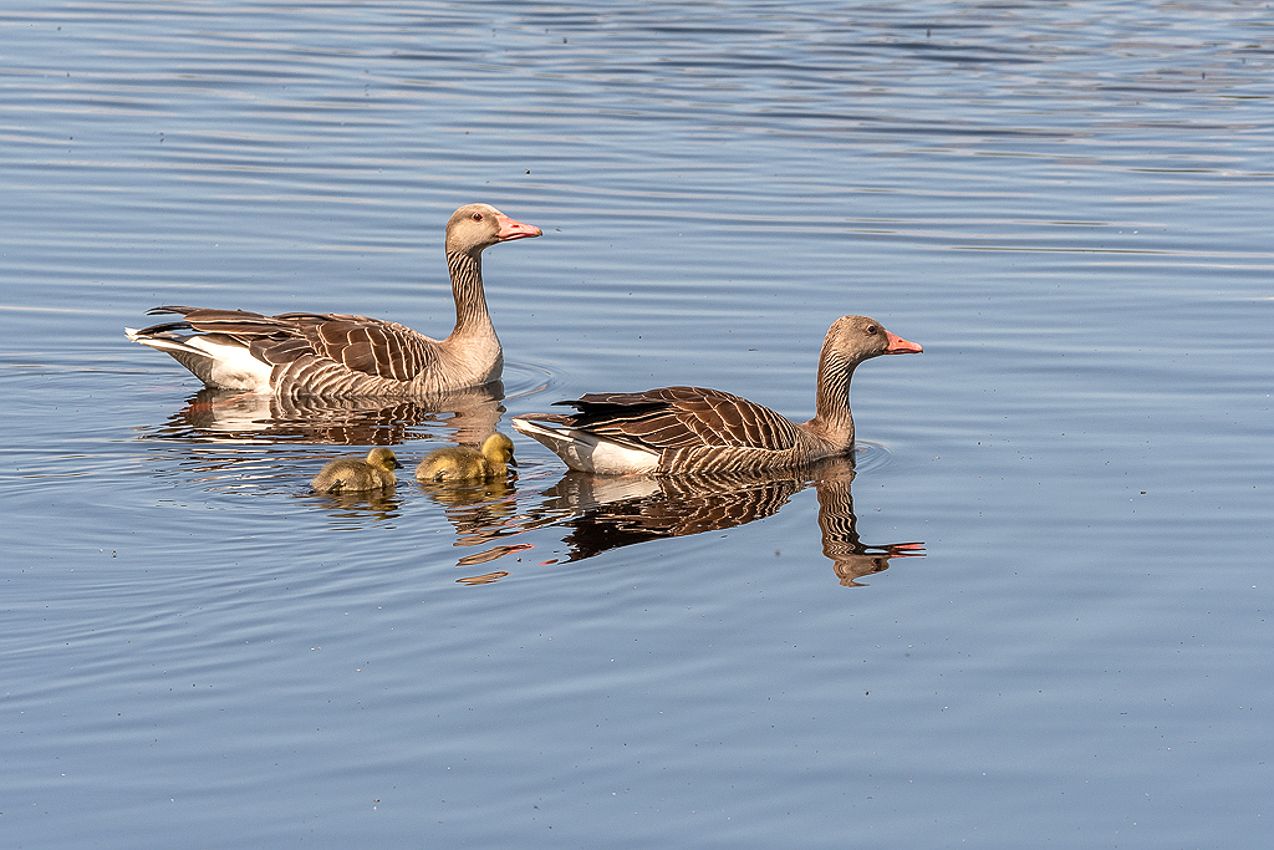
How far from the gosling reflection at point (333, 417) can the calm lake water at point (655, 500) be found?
0.27ft

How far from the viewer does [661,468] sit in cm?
1405

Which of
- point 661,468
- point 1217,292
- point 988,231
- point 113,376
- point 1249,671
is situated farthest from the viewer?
point 988,231

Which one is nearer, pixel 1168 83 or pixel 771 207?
pixel 771 207

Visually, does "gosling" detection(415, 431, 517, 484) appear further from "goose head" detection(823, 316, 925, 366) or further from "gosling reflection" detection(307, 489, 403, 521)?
"goose head" detection(823, 316, 925, 366)

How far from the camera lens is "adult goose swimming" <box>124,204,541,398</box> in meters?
16.4

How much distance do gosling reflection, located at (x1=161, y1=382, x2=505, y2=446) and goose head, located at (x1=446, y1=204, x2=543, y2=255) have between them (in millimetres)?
1440

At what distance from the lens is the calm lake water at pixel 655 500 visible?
8.69 m

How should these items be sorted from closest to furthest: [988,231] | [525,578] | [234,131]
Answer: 1. [525,578]
2. [988,231]
3. [234,131]

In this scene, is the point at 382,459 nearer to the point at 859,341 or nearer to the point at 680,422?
the point at 680,422

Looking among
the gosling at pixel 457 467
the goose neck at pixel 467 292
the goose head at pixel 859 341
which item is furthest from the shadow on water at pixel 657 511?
the goose neck at pixel 467 292

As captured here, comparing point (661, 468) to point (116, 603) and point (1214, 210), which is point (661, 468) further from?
point (1214, 210)

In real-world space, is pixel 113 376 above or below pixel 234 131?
below

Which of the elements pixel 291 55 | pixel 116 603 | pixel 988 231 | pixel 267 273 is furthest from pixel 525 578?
pixel 291 55

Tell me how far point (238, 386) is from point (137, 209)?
6.30 metres
